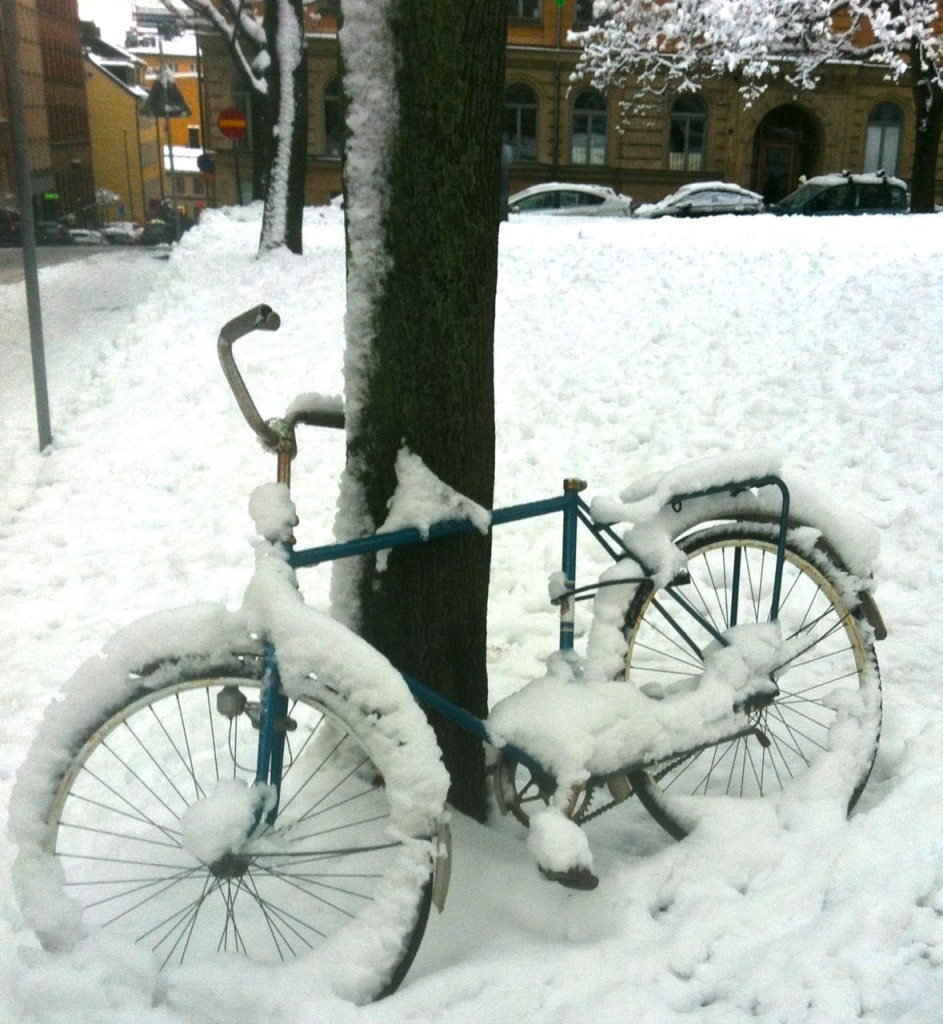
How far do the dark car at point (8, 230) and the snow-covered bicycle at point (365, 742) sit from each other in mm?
29780

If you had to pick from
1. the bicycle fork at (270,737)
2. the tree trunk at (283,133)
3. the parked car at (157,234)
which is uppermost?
the tree trunk at (283,133)

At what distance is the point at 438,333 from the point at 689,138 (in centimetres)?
3402

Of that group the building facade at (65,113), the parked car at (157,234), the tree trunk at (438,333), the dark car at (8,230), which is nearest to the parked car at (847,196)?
the dark car at (8,230)

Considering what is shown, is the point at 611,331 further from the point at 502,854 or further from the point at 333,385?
the point at 502,854

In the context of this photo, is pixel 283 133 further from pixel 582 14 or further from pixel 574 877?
pixel 582 14

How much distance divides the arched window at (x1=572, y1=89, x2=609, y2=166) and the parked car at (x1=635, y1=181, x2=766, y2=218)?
33.2ft

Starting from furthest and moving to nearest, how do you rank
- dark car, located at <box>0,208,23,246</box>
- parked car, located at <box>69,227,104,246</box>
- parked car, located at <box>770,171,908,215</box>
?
parked car, located at <box>69,227,104,246</box>
dark car, located at <box>0,208,23,246</box>
parked car, located at <box>770,171,908,215</box>

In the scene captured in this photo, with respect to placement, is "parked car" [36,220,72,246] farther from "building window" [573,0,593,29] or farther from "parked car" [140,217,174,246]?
"building window" [573,0,593,29]

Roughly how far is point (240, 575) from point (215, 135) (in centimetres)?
3085

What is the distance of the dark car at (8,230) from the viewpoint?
30.2m

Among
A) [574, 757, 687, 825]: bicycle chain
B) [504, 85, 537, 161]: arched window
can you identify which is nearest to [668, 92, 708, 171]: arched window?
[504, 85, 537, 161]: arched window

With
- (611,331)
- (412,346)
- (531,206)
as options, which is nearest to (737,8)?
(531,206)

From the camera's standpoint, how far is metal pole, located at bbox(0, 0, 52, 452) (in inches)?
226

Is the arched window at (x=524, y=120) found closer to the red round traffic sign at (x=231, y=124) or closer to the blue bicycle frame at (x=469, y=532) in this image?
the red round traffic sign at (x=231, y=124)
